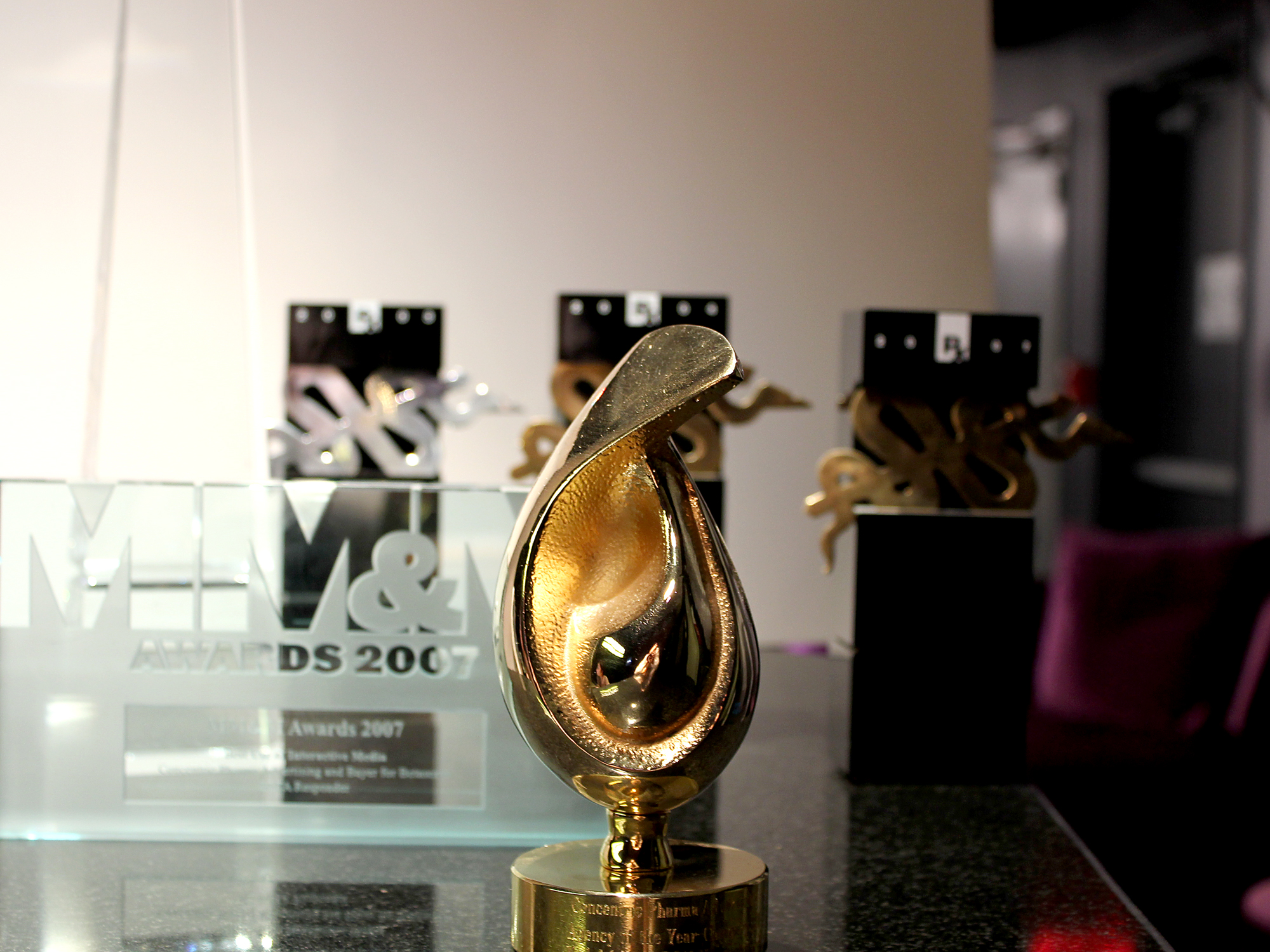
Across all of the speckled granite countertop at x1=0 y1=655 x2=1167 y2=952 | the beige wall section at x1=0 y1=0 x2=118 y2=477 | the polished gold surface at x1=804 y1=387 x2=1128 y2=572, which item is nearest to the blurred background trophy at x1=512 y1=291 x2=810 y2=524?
the polished gold surface at x1=804 y1=387 x2=1128 y2=572

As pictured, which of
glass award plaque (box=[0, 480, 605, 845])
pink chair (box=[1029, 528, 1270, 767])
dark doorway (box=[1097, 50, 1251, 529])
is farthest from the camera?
dark doorway (box=[1097, 50, 1251, 529])

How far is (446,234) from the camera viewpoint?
2.21 metres

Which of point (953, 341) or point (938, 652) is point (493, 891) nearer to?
point (938, 652)

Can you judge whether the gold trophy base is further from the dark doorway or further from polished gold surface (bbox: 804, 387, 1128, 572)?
the dark doorway

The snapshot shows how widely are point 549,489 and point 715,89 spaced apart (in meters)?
1.73

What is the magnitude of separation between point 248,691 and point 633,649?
1.11 feet

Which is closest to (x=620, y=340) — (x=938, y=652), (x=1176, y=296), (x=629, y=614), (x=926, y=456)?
(x=926, y=456)

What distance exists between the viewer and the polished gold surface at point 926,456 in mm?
1076

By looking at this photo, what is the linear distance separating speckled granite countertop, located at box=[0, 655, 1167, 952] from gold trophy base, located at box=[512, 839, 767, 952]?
5 centimetres

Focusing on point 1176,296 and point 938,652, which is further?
point 1176,296

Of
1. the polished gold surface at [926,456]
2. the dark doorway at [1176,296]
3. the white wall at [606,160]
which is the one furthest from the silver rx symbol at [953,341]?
the dark doorway at [1176,296]

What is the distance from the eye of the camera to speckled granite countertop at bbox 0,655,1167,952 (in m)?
0.67

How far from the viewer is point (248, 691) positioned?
32.0 inches

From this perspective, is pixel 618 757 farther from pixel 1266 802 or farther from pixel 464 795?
pixel 1266 802
